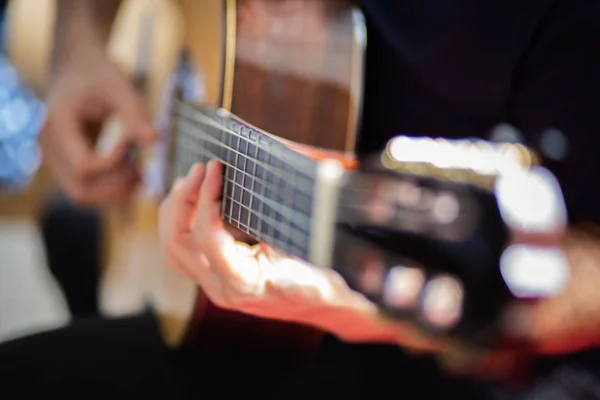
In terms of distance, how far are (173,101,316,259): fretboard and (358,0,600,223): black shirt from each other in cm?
18

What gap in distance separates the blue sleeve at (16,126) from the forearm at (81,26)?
0.49 metres

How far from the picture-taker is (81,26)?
678mm

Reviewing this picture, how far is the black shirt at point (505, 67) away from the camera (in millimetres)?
374

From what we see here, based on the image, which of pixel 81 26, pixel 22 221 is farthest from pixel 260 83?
pixel 22 221

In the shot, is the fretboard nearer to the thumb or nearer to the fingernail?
the fingernail

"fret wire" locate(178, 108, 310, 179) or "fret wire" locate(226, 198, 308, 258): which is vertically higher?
"fret wire" locate(178, 108, 310, 179)

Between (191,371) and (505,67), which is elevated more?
(505,67)

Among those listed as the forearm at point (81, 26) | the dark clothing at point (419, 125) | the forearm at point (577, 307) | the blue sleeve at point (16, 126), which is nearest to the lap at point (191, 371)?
the dark clothing at point (419, 125)

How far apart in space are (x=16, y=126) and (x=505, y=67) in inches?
42.0

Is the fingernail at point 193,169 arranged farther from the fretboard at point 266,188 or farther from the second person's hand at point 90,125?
the second person's hand at point 90,125

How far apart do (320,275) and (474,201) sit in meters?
0.10

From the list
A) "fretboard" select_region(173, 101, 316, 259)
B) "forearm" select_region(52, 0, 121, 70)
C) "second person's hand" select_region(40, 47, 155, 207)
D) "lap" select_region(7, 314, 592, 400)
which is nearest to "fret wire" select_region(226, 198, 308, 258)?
"fretboard" select_region(173, 101, 316, 259)

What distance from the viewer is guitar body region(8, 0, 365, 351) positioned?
1.29ft

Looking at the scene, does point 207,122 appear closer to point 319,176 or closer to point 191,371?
point 319,176
